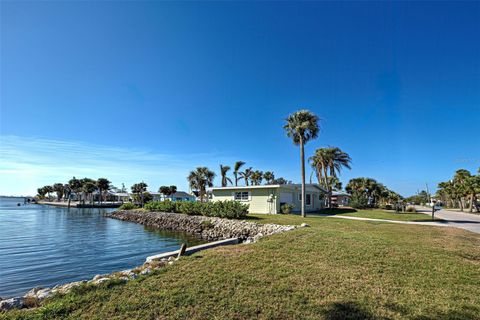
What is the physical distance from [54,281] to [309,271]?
8.56 meters

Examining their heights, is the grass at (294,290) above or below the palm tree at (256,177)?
below

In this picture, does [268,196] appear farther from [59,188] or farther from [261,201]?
[59,188]

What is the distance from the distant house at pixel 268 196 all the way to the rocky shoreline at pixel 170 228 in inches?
186

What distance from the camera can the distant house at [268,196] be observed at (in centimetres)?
2244

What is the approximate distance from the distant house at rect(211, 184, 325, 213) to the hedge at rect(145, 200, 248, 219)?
6.04ft

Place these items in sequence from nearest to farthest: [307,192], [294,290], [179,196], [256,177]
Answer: [294,290]
[307,192]
[256,177]
[179,196]

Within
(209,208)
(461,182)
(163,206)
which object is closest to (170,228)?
(209,208)

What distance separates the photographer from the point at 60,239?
16125 mm

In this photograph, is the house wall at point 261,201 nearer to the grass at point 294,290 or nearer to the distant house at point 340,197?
the grass at point 294,290

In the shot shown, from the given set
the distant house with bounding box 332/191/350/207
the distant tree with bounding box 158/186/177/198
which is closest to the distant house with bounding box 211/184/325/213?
the distant house with bounding box 332/191/350/207

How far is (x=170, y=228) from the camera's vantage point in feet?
72.7

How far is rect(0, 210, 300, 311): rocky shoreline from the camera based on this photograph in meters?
4.69

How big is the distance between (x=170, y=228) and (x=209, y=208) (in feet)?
13.5

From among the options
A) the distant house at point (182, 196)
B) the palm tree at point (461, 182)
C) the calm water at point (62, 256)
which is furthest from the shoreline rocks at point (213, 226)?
the palm tree at point (461, 182)
